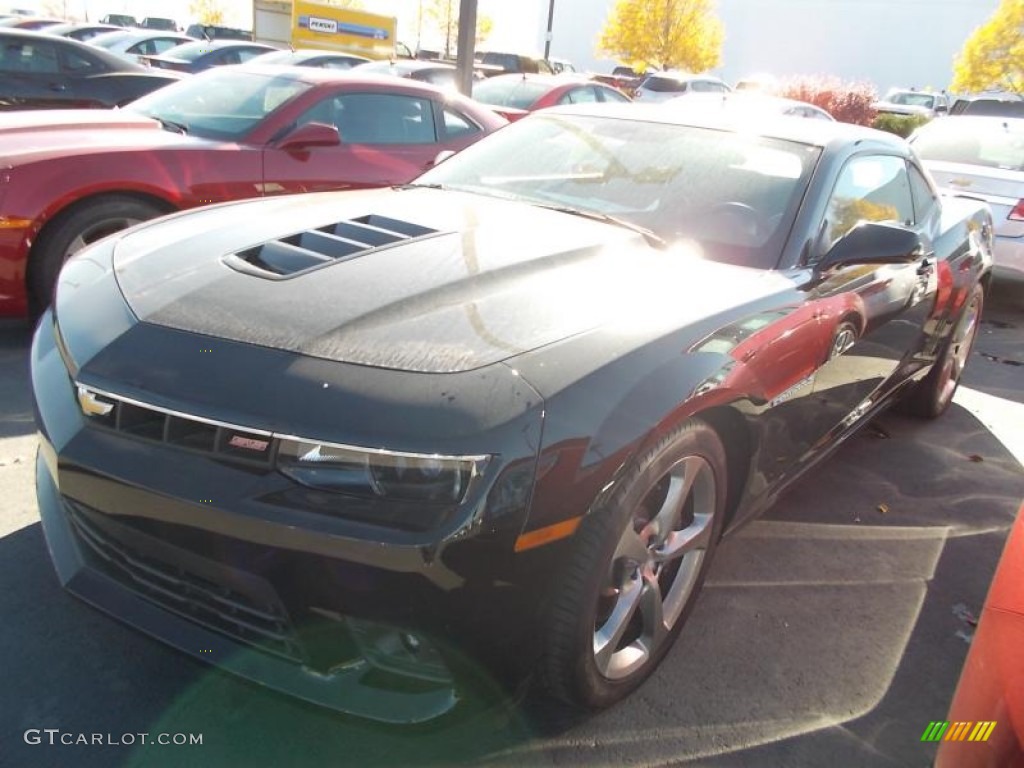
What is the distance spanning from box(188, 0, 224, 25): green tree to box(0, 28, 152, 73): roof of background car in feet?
168

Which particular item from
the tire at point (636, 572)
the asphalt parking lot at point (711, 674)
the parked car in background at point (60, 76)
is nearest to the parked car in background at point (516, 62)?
the parked car in background at point (60, 76)

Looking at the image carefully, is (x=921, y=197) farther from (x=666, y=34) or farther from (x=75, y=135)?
(x=666, y=34)

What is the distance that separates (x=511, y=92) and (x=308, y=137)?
6.30m

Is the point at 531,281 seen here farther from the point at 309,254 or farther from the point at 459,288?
the point at 309,254

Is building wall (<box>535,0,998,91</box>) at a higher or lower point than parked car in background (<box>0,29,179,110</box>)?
higher

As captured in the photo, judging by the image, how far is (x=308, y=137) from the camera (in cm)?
506

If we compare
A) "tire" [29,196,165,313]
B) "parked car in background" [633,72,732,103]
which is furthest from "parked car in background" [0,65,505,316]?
"parked car in background" [633,72,732,103]

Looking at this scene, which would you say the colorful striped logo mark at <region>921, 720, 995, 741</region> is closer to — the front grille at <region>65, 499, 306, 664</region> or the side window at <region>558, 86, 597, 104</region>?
the front grille at <region>65, 499, 306, 664</region>

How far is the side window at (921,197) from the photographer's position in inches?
154

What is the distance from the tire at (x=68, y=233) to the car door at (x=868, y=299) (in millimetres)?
3521

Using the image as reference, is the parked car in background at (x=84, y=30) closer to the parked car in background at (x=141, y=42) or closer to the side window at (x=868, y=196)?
the parked car in background at (x=141, y=42)

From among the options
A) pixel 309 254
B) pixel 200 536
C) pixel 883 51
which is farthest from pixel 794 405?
pixel 883 51

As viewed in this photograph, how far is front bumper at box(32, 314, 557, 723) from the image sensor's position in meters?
1.66

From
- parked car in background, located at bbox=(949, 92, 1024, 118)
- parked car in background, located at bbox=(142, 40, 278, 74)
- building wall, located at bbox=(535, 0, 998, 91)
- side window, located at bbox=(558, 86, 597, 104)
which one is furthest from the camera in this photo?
building wall, located at bbox=(535, 0, 998, 91)
